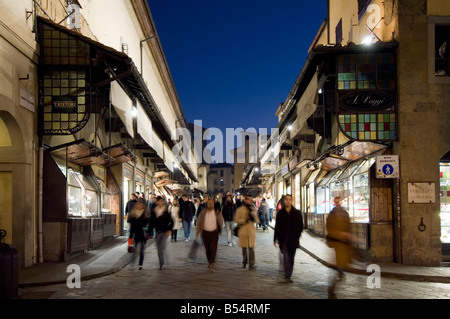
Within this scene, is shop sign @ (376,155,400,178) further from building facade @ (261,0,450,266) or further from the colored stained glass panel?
the colored stained glass panel

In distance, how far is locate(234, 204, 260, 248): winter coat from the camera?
38.8 feet

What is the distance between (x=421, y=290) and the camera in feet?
32.2

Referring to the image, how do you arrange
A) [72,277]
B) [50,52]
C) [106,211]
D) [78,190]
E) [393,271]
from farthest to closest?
1. [106,211]
2. [78,190]
3. [50,52]
4. [393,271]
5. [72,277]

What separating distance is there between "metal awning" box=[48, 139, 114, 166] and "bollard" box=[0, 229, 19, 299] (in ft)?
18.1

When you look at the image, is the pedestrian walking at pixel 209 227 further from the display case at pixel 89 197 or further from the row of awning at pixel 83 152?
the display case at pixel 89 197

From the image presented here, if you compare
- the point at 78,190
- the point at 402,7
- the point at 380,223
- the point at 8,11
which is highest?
the point at 402,7

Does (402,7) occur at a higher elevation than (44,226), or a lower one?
higher

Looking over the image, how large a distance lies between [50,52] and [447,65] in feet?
36.4

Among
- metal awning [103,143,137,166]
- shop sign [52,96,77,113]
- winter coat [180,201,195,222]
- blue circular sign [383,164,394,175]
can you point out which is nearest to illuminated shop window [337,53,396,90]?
blue circular sign [383,164,394,175]

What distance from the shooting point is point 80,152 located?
48.6ft

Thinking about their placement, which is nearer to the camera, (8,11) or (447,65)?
(8,11)

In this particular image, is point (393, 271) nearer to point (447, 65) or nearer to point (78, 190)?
point (447, 65)
